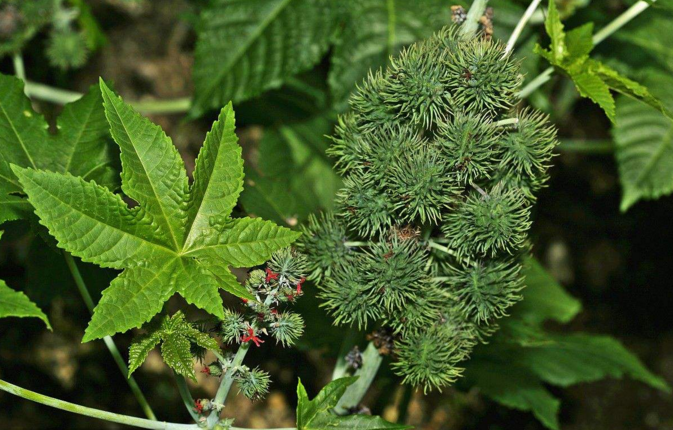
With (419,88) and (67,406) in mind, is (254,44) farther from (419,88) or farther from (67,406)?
(67,406)

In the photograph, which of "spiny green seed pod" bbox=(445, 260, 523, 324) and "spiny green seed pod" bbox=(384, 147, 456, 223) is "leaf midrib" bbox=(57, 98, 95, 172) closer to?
"spiny green seed pod" bbox=(384, 147, 456, 223)

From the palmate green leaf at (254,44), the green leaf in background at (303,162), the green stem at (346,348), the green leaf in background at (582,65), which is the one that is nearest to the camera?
the green leaf in background at (582,65)

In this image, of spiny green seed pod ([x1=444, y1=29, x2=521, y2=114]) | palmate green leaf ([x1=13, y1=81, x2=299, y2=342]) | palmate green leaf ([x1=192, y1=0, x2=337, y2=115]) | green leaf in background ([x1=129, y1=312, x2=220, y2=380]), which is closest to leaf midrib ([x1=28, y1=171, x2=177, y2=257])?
palmate green leaf ([x1=13, y1=81, x2=299, y2=342])

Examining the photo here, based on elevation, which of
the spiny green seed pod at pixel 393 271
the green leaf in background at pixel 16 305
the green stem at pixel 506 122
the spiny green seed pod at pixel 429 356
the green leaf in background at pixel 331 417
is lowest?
the green leaf in background at pixel 331 417

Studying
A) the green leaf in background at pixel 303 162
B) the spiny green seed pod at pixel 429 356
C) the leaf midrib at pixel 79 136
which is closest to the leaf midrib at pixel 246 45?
the green leaf in background at pixel 303 162

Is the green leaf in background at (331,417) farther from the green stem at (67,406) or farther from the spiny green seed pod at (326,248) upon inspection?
the green stem at (67,406)

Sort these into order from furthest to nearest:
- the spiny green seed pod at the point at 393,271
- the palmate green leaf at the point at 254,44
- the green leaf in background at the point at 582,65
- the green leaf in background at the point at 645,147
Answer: the green leaf in background at the point at 645,147 < the palmate green leaf at the point at 254,44 < the green leaf in background at the point at 582,65 < the spiny green seed pod at the point at 393,271
